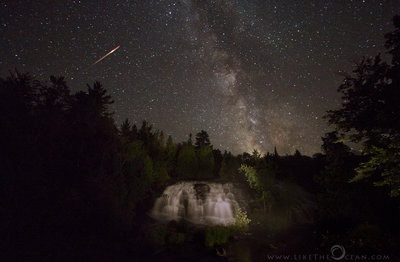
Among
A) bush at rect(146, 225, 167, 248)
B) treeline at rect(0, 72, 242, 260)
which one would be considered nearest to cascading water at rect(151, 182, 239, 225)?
bush at rect(146, 225, 167, 248)

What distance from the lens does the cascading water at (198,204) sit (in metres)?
26.8

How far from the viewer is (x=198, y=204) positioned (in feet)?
94.6

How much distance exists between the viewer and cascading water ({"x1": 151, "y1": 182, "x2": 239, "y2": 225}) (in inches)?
1053

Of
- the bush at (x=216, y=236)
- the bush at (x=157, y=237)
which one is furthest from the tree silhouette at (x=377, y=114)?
the bush at (x=157, y=237)

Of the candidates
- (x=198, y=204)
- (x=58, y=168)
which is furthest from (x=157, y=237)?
(x=198, y=204)

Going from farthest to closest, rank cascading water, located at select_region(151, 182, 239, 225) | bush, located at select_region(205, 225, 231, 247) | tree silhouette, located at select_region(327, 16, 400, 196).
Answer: cascading water, located at select_region(151, 182, 239, 225), bush, located at select_region(205, 225, 231, 247), tree silhouette, located at select_region(327, 16, 400, 196)

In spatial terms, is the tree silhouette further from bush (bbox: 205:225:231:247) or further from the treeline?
the treeline

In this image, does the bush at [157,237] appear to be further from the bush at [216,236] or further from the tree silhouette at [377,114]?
the tree silhouette at [377,114]

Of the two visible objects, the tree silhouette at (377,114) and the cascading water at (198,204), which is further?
the cascading water at (198,204)

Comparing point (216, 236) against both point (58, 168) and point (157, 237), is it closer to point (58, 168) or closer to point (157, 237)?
point (157, 237)

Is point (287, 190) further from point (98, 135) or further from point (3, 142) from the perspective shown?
point (3, 142)

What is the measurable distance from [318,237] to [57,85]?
893 inches

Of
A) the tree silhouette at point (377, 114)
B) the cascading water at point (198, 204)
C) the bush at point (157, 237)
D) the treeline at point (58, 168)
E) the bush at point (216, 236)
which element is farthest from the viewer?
the cascading water at point (198, 204)

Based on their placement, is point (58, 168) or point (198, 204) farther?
point (198, 204)
